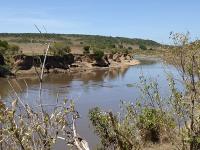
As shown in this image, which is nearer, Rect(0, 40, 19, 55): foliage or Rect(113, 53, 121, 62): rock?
Rect(0, 40, 19, 55): foliage

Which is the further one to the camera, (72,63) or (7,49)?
(72,63)

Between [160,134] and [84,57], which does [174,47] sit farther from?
[84,57]

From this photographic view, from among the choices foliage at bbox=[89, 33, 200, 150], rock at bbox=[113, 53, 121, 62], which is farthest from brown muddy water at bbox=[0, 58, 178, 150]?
rock at bbox=[113, 53, 121, 62]

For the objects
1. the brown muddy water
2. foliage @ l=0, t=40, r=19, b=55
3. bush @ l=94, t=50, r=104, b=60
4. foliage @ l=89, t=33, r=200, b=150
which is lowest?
the brown muddy water

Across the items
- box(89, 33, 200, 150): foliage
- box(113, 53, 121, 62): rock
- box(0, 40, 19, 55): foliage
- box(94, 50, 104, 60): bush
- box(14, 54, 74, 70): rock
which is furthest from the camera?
box(113, 53, 121, 62): rock

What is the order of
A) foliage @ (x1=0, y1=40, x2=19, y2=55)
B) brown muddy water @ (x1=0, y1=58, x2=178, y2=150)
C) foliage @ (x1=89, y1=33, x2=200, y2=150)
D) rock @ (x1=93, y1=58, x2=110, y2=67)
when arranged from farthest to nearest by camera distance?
rock @ (x1=93, y1=58, x2=110, y2=67)
foliage @ (x1=0, y1=40, x2=19, y2=55)
brown muddy water @ (x1=0, y1=58, x2=178, y2=150)
foliage @ (x1=89, y1=33, x2=200, y2=150)

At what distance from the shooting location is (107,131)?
19.8 metres

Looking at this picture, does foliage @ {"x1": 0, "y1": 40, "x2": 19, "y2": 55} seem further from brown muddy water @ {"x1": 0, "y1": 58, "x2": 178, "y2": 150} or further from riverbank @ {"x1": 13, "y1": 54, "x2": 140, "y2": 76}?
brown muddy water @ {"x1": 0, "y1": 58, "x2": 178, "y2": 150}

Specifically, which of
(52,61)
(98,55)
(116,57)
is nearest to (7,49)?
(52,61)

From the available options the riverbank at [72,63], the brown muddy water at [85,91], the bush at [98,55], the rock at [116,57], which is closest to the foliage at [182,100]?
the brown muddy water at [85,91]

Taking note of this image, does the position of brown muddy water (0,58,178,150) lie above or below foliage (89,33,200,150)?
below

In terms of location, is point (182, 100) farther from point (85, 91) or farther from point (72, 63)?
point (72, 63)

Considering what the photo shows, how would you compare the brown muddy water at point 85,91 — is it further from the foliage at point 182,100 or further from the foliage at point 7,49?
the foliage at point 182,100

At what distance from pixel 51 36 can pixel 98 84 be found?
55.3 metres
